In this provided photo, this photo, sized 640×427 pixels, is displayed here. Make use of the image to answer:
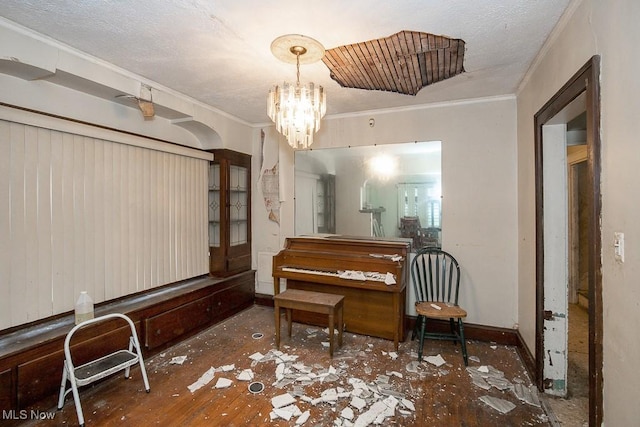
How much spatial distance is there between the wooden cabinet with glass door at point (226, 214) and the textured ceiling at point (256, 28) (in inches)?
48.5

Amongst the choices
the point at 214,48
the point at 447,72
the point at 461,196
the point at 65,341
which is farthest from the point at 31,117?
the point at 461,196

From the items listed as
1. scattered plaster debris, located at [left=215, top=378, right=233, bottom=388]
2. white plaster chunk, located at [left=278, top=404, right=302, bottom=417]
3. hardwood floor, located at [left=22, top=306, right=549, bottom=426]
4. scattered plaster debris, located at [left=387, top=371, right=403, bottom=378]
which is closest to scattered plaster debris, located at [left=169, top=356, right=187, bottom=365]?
hardwood floor, located at [left=22, top=306, right=549, bottom=426]

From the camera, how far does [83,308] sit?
226cm

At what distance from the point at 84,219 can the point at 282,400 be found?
205cm

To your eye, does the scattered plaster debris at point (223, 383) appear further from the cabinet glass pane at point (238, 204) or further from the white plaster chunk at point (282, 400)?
the cabinet glass pane at point (238, 204)

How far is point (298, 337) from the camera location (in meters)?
3.15

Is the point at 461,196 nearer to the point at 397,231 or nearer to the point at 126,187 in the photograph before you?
the point at 397,231

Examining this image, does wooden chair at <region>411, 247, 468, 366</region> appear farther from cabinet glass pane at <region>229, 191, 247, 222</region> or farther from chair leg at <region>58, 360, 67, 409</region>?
chair leg at <region>58, 360, 67, 409</region>

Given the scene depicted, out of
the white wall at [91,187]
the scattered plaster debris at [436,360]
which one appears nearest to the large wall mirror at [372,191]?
the scattered plaster debris at [436,360]

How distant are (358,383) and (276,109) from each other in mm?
2036

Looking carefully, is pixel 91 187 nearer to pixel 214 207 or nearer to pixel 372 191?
pixel 214 207

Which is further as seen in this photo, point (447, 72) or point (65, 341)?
point (447, 72)

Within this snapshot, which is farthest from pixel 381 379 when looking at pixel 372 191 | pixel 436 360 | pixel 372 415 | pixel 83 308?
pixel 83 308

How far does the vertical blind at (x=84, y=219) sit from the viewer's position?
205cm
